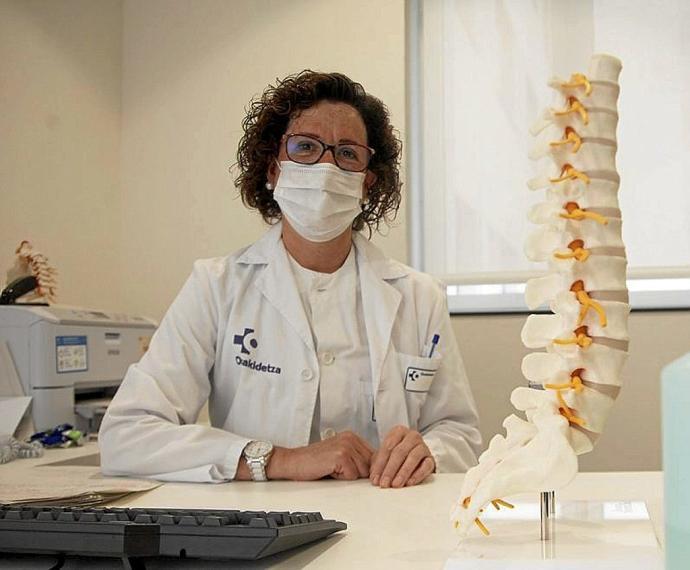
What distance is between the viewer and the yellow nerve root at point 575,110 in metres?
0.76

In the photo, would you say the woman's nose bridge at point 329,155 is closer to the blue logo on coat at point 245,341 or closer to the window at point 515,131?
the blue logo on coat at point 245,341

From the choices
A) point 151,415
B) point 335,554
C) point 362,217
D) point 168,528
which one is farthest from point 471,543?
point 362,217

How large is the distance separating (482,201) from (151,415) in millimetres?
1946

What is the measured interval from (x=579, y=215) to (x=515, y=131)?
2677 millimetres

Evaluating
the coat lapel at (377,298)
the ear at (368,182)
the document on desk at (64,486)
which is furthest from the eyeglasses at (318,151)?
the document on desk at (64,486)

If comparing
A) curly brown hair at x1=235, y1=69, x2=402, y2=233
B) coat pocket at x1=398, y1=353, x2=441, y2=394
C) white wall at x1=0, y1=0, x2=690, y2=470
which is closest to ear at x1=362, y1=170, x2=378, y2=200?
curly brown hair at x1=235, y1=69, x2=402, y2=233

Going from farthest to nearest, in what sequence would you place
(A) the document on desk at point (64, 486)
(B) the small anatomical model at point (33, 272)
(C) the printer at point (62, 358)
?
(B) the small anatomical model at point (33, 272)
(C) the printer at point (62, 358)
(A) the document on desk at point (64, 486)

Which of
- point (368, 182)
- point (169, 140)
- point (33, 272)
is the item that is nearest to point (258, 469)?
point (368, 182)

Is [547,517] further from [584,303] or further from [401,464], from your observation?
[401,464]

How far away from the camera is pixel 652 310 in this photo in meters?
3.13

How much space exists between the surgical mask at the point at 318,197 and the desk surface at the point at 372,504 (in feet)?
2.23

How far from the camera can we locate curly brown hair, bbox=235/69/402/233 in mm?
2102

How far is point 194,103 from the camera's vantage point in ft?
11.7

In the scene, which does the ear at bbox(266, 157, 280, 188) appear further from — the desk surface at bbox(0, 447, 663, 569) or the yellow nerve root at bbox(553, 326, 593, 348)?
the yellow nerve root at bbox(553, 326, 593, 348)
